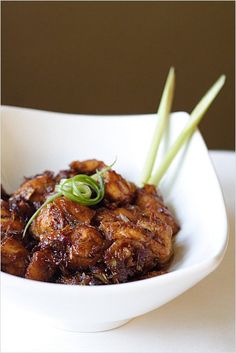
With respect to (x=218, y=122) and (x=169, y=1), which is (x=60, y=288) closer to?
(x=169, y=1)

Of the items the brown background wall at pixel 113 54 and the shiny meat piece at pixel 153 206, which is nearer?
the shiny meat piece at pixel 153 206

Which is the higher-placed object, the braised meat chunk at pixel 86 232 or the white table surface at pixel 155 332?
the braised meat chunk at pixel 86 232

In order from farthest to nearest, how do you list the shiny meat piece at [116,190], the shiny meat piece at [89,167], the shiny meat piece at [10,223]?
the shiny meat piece at [89,167] → the shiny meat piece at [116,190] → the shiny meat piece at [10,223]

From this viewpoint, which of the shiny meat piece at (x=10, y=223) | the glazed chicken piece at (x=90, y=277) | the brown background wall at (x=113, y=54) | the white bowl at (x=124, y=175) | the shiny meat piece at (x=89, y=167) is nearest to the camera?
the white bowl at (x=124, y=175)

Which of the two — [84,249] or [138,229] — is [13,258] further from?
[138,229]

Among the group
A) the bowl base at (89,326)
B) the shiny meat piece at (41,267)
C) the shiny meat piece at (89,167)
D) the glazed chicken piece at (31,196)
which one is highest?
the shiny meat piece at (89,167)

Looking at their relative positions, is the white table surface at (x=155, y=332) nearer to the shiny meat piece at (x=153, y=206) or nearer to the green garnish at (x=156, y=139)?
the shiny meat piece at (x=153, y=206)

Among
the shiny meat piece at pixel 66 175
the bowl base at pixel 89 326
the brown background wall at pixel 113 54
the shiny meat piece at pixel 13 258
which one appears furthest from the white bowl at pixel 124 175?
the brown background wall at pixel 113 54

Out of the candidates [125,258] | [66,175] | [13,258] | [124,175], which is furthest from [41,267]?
[124,175]
